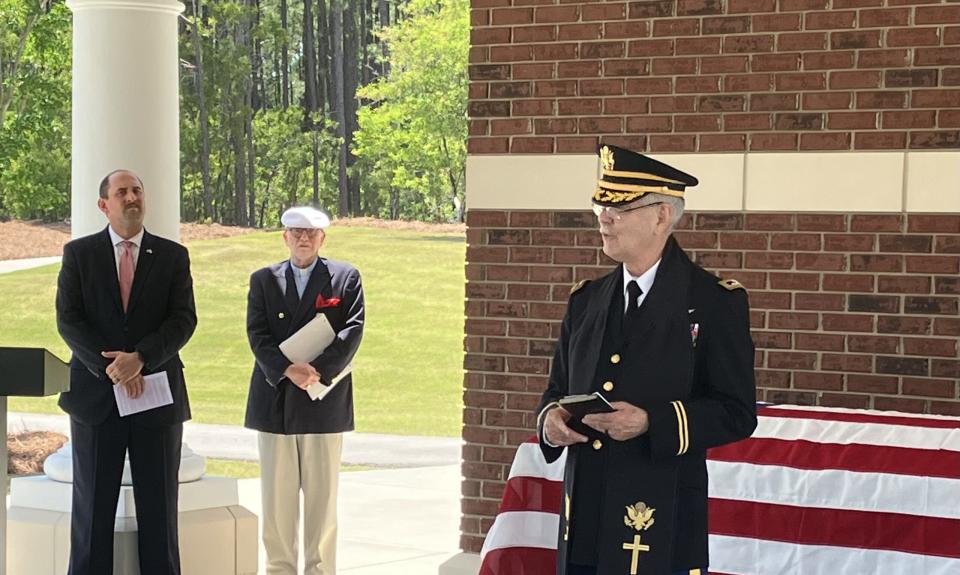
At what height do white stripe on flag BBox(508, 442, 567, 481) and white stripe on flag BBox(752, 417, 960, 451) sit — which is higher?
white stripe on flag BBox(752, 417, 960, 451)

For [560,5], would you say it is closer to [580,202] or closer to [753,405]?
[580,202]

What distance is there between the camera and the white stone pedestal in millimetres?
6281

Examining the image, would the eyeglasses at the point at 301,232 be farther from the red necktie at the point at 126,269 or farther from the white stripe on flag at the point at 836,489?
the white stripe on flag at the point at 836,489

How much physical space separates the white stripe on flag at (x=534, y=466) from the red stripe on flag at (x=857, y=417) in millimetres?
838

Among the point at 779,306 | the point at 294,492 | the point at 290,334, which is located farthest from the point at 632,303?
the point at 294,492

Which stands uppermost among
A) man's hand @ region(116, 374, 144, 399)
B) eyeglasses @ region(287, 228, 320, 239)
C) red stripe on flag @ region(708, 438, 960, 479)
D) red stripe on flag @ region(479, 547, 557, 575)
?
eyeglasses @ region(287, 228, 320, 239)

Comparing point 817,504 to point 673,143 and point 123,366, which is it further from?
point 123,366

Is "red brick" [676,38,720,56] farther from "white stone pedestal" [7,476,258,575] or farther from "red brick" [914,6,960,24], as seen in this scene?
"white stone pedestal" [7,476,258,575]

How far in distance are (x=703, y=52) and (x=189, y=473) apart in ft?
10.6

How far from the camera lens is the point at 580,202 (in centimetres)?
629

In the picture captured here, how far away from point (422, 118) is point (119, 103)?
17292mm

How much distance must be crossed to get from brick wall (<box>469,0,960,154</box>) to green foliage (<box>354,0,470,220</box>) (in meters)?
17.2

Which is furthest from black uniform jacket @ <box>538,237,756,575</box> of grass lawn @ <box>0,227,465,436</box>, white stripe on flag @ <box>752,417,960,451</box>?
grass lawn @ <box>0,227,465,436</box>

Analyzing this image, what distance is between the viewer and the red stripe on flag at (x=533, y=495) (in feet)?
16.8
